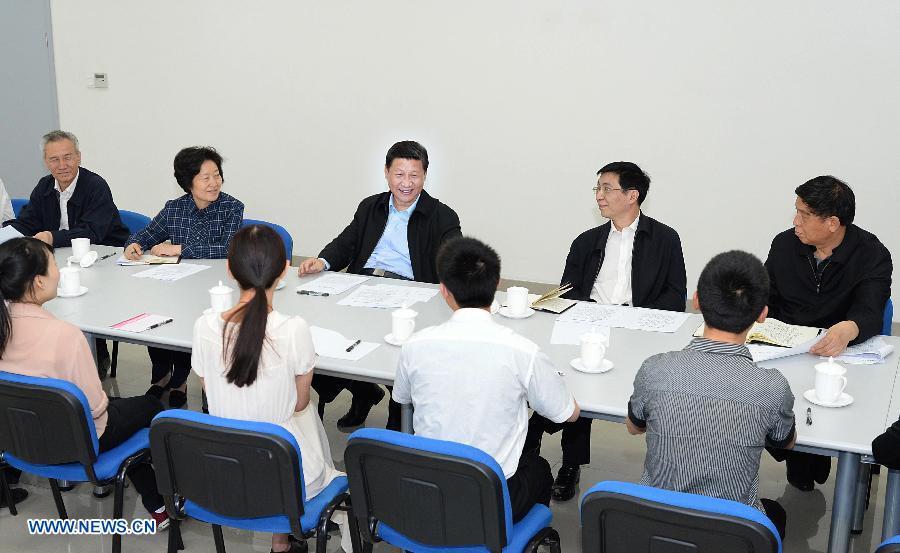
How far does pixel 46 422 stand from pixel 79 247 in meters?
1.59

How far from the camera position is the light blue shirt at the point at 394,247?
4.11 meters

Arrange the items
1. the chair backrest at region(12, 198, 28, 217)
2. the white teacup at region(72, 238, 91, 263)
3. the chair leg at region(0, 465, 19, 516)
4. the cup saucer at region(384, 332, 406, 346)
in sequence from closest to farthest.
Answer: the cup saucer at region(384, 332, 406, 346) → the chair leg at region(0, 465, 19, 516) → the white teacup at region(72, 238, 91, 263) → the chair backrest at region(12, 198, 28, 217)

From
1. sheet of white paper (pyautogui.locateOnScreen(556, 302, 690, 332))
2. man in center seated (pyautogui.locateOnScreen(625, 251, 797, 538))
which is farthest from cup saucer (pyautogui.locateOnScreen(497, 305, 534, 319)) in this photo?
man in center seated (pyautogui.locateOnScreen(625, 251, 797, 538))

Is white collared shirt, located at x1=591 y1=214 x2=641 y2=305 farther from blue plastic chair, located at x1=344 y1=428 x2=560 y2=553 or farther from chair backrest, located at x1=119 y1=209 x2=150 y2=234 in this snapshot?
chair backrest, located at x1=119 y1=209 x2=150 y2=234

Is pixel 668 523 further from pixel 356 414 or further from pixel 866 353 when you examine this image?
pixel 356 414

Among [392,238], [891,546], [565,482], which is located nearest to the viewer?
[891,546]

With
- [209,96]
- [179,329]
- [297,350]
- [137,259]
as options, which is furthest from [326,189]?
[297,350]

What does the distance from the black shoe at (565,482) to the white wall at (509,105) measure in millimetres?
2778

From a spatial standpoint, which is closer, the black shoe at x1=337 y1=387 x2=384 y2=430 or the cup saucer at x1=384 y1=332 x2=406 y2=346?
the cup saucer at x1=384 y1=332 x2=406 y2=346

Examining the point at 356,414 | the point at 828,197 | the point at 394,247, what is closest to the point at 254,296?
the point at 356,414

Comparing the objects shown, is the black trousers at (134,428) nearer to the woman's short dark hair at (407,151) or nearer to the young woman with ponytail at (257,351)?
the young woman with ponytail at (257,351)

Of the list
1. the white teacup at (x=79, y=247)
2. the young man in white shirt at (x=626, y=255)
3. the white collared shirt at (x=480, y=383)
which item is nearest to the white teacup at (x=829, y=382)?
the white collared shirt at (x=480, y=383)

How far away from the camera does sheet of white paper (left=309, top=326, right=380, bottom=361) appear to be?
2.79 metres

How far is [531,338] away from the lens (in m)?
2.99
